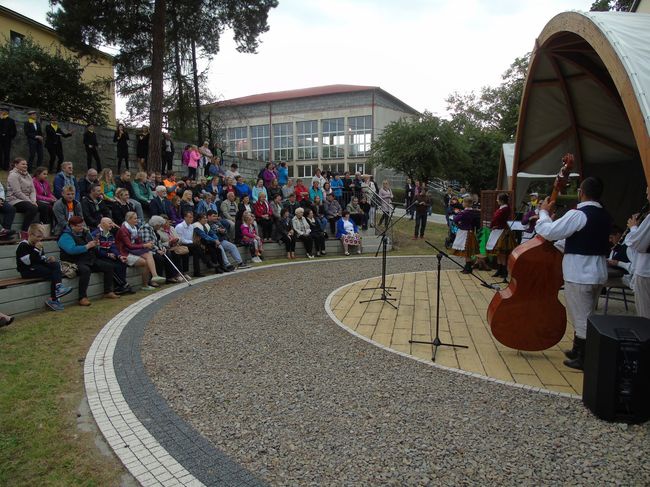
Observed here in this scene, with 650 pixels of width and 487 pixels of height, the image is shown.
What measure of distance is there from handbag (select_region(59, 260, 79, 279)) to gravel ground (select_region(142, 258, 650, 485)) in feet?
8.50

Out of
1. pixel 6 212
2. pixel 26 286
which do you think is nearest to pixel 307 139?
pixel 6 212

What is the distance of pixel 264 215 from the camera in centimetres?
1267

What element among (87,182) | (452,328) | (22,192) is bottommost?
(452,328)

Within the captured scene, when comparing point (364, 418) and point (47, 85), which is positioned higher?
point (47, 85)

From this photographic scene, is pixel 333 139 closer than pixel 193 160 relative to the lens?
No

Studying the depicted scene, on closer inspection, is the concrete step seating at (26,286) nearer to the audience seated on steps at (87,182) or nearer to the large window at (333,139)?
Result: the audience seated on steps at (87,182)

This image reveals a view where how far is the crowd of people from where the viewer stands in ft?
24.0

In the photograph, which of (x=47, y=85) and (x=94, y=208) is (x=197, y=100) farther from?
(x=94, y=208)

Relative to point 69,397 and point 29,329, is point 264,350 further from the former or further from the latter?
point 29,329

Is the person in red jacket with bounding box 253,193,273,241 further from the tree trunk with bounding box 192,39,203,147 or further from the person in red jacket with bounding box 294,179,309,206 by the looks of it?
the tree trunk with bounding box 192,39,203,147

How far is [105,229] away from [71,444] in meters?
5.45

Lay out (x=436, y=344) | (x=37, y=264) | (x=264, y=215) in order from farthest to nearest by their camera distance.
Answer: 1. (x=264, y=215)
2. (x=37, y=264)
3. (x=436, y=344)

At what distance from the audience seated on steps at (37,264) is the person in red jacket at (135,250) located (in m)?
1.54

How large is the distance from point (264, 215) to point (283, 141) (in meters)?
41.8
